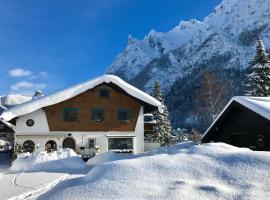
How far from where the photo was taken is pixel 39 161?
24.5m

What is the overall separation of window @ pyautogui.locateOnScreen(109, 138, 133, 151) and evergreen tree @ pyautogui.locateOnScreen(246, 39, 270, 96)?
452 inches

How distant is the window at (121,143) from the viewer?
3753 cm

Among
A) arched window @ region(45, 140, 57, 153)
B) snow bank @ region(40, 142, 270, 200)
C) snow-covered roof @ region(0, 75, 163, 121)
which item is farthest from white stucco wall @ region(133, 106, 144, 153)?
snow bank @ region(40, 142, 270, 200)

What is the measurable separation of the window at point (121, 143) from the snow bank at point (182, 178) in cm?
3181

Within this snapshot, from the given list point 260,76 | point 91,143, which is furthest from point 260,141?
point 91,143

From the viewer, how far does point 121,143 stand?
37906mm

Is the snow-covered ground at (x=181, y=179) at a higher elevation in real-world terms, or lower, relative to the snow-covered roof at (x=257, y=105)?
lower

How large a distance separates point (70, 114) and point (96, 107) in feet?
8.02

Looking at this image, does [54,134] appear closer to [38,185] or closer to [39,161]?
[39,161]

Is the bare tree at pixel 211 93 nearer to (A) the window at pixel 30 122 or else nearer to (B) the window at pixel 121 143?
(B) the window at pixel 121 143

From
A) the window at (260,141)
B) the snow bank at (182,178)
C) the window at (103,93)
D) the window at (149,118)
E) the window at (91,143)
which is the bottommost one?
the snow bank at (182,178)

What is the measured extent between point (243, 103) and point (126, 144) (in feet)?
74.1

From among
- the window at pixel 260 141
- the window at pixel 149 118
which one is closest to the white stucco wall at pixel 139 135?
the window at pixel 149 118

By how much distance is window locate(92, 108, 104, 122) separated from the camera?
3759 centimetres
